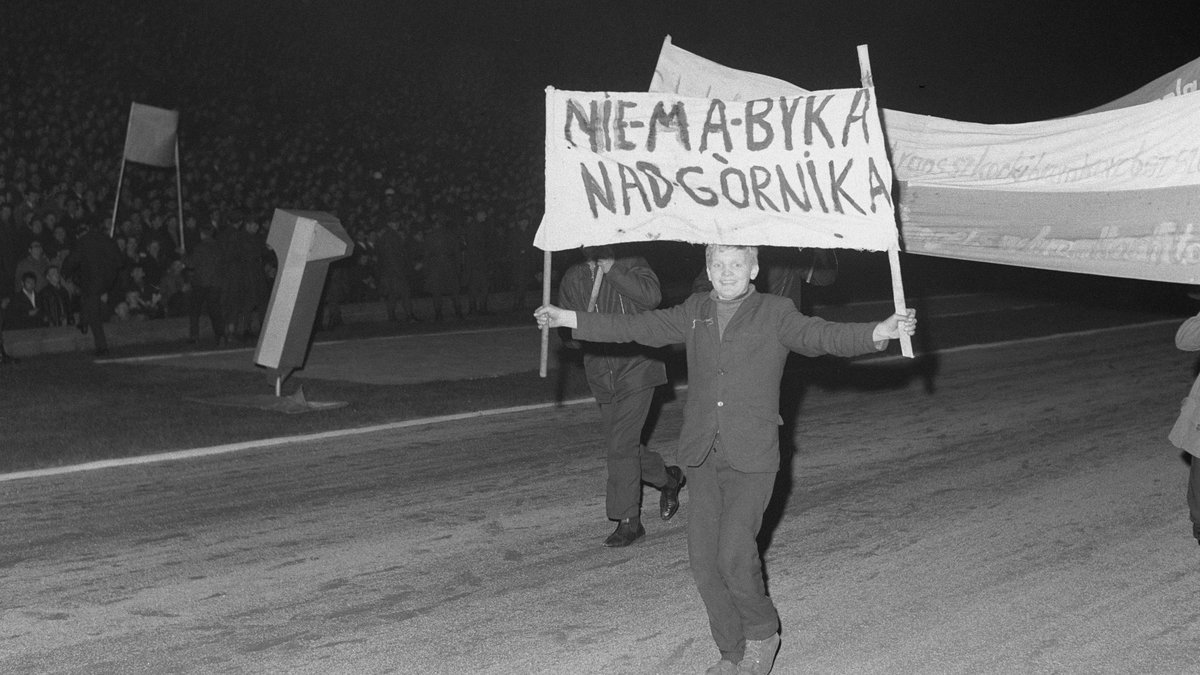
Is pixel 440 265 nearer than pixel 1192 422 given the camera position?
No

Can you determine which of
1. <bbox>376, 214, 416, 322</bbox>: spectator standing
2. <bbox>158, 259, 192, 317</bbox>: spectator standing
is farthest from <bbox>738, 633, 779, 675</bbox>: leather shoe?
→ <bbox>376, 214, 416, 322</bbox>: spectator standing

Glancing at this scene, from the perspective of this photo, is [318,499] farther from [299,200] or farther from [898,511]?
[299,200]

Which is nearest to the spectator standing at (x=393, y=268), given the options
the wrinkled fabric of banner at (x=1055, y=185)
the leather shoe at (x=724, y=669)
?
the wrinkled fabric of banner at (x=1055, y=185)

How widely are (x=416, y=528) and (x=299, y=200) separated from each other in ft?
58.0

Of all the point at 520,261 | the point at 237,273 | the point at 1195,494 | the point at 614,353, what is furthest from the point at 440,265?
the point at 1195,494

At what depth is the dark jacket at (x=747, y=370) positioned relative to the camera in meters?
5.46

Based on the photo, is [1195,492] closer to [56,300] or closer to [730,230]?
[730,230]

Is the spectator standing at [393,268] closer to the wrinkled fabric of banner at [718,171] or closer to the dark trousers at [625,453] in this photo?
the dark trousers at [625,453]

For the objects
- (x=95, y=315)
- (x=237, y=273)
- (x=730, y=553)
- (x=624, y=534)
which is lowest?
(x=624, y=534)

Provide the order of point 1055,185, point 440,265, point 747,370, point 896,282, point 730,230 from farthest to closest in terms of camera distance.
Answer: point 440,265 < point 1055,185 < point 730,230 < point 747,370 < point 896,282

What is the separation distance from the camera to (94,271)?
17172mm

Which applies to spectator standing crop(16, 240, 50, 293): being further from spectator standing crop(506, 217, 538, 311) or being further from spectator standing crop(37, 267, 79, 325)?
spectator standing crop(506, 217, 538, 311)

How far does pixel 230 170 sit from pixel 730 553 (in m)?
20.8

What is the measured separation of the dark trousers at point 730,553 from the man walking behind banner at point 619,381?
2.08m
